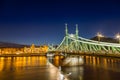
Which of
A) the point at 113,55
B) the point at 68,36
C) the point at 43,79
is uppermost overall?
the point at 68,36

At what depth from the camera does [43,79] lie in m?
36.5

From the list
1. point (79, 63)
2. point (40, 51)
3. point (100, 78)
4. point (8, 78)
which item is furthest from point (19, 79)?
point (40, 51)

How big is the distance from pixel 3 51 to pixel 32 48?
25.5 metres

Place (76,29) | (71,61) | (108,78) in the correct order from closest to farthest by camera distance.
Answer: (108,78)
(71,61)
(76,29)

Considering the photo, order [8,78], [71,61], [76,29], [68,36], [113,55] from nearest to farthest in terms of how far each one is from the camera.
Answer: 1. [113,55]
2. [8,78]
3. [71,61]
4. [76,29]
5. [68,36]

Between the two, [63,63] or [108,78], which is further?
[63,63]

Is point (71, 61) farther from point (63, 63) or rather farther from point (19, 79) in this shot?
point (19, 79)

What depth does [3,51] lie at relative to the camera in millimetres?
182875

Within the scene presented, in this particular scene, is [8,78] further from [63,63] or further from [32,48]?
[32,48]

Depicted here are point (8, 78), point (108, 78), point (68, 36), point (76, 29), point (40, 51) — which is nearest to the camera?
point (108, 78)

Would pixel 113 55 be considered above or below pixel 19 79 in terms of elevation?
above

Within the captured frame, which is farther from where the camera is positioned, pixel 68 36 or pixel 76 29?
pixel 68 36

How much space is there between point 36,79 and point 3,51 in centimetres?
15391

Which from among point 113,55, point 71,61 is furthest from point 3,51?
point 113,55
